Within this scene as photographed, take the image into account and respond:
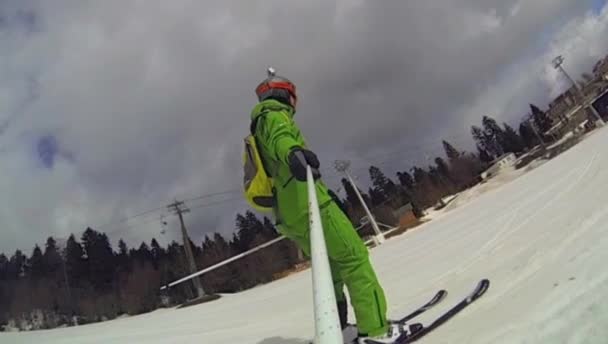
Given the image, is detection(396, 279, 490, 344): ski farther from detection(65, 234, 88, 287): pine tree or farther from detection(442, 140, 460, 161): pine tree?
detection(442, 140, 460, 161): pine tree

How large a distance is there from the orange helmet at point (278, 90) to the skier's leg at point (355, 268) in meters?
0.91

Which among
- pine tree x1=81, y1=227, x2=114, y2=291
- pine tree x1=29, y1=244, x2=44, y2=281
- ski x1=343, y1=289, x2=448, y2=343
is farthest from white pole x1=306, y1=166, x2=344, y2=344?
pine tree x1=81, y1=227, x2=114, y2=291

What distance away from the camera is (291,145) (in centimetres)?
230

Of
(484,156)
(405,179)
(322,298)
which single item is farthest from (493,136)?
(322,298)

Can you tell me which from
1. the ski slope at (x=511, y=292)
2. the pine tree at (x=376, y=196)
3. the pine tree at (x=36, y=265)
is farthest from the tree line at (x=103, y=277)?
the ski slope at (x=511, y=292)

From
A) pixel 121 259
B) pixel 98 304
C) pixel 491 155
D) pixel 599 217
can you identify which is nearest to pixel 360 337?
pixel 599 217

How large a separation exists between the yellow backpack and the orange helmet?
14.0 inches

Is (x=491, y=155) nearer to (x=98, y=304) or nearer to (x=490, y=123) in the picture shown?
(x=490, y=123)

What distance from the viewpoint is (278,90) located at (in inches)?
114

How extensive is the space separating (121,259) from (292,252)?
28175 mm

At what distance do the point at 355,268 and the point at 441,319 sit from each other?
585 millimetres

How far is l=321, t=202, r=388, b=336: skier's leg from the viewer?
7.39ft

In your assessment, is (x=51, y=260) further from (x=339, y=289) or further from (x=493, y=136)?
(x=493, y=136)

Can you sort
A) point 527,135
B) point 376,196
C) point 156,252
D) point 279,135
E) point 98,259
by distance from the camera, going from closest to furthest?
point 279,135
point 98,259
point 156,252
point 376,196
point 527,135
